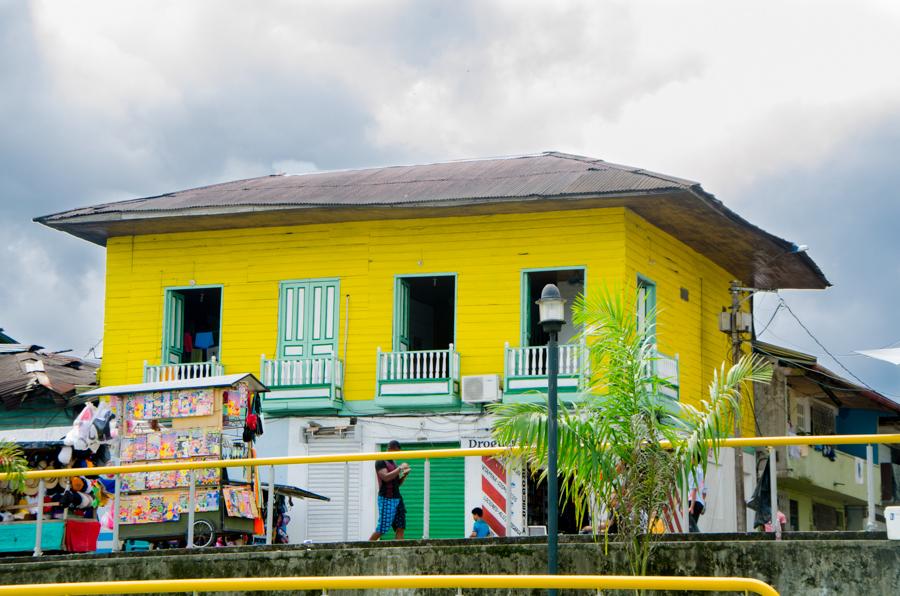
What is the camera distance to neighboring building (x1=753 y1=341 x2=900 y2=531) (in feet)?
107

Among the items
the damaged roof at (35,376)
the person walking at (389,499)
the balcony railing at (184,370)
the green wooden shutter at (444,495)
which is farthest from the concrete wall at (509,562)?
the damaged roof at (35,376)

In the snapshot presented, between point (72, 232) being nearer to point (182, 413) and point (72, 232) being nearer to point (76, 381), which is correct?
point (76, 381)

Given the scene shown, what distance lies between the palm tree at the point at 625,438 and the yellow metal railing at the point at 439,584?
3786 mm

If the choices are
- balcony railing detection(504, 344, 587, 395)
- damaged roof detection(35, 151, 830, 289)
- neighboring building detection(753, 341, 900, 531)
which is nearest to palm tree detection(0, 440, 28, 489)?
damaged roof detection(35, 151, 830, 289)

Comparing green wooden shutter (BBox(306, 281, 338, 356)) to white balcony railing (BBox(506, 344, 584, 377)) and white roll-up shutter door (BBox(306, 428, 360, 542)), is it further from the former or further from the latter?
white roll-up shutter door (BBox(306, 428, 360, 542))

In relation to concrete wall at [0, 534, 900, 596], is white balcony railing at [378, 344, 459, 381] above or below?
above

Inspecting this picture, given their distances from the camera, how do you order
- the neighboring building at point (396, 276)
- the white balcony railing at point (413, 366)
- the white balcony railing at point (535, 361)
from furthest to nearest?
the white balcony railing at point (413, 366) < the neighboring building at point (396, 276) < the white balcony railing at point (535, 361)

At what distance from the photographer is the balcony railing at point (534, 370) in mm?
24750

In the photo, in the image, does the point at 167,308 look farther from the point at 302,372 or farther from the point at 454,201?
the point at 454,201

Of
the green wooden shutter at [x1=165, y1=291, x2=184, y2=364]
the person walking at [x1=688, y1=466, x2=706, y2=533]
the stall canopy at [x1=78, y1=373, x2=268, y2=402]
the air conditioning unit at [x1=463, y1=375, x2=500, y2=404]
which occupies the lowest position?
the person walking at [x1=688, y1=466, x2=706, y2=533]

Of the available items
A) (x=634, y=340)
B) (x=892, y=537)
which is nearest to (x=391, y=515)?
(x=634, y=340)

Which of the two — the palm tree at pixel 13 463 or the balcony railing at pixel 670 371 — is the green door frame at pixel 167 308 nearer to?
the balcony railing at pixel 670 371

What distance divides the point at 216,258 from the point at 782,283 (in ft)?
42.7

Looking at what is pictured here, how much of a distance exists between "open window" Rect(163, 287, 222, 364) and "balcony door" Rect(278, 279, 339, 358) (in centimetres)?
166
